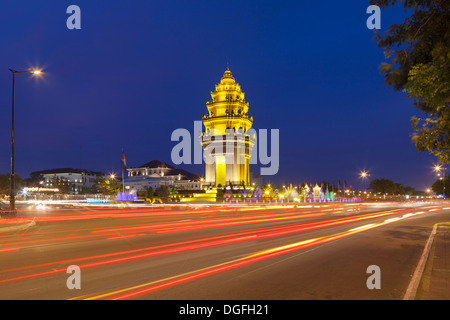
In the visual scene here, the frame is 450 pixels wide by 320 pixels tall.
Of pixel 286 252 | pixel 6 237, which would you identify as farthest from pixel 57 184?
pixel 286 252

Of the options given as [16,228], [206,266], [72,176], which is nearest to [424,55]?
[206,266]

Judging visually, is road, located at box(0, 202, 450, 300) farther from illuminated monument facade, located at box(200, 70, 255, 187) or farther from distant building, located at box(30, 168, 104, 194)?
distant building, located at box(30, 168, 104, 194)

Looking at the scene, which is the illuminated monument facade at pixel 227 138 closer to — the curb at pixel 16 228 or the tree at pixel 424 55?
the curb at pixel 16 228

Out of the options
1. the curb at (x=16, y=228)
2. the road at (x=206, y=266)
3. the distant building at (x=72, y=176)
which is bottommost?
the curb at (x=16, y=228)

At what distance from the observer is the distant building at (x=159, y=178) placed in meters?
136

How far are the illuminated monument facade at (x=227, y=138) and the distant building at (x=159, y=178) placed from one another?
50352 millimetres

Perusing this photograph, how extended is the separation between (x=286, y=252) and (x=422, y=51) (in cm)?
728

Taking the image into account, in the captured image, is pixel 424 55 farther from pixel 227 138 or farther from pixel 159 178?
pixel 159 178

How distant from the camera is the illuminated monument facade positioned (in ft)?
258

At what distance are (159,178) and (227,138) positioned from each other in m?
67.4

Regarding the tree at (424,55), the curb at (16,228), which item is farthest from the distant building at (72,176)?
the tree at (424,55)
